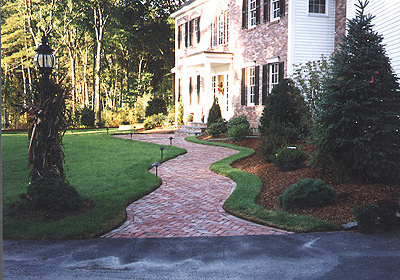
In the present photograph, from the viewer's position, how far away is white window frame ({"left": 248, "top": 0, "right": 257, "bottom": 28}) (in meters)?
18.4

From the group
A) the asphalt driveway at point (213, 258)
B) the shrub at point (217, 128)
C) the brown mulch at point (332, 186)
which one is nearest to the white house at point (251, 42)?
the shrub at point (217, 128)

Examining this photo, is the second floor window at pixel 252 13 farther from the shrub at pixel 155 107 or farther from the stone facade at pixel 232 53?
the shrub at pixel 155 107

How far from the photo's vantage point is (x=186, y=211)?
704 centimetres

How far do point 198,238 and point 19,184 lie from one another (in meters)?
5.65

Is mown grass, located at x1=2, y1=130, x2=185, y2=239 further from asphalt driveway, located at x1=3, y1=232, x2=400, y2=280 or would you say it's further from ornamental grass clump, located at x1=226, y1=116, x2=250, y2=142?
ornamental grass clump, located at x1=226, y1=116, x2=250, y2=142

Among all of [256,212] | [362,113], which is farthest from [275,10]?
[256,212]

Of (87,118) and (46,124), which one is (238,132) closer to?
(46,124)

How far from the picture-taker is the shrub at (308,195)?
684 cm

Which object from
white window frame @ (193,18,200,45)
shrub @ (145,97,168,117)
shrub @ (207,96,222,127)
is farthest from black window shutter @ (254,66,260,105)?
shrub @ (145,97,168,117)

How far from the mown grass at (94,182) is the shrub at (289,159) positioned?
Answer: 311 centimetres

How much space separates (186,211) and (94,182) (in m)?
3.23

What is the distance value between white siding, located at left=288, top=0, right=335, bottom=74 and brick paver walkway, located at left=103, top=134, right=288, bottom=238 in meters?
7.42

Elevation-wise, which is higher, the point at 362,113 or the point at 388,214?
the point at 362,113

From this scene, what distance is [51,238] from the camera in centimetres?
552
